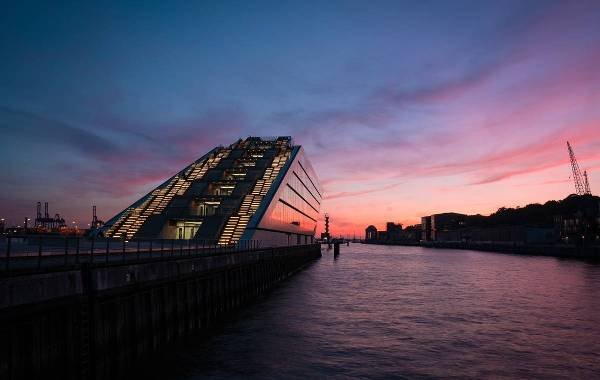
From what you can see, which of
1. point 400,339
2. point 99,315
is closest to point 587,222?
point 400,339

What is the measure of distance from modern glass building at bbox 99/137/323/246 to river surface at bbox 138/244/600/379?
18448mm

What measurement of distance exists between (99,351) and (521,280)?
56.3 metres

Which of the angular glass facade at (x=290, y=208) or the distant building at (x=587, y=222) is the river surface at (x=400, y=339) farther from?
the distant building at (x=587, y=222)

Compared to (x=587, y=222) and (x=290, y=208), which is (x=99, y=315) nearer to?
(x=290, y=208)

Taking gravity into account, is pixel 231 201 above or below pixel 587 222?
above

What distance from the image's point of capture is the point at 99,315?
1625cm

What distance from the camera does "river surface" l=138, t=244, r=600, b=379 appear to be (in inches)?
808

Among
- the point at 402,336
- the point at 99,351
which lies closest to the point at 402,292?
the point at 402,336

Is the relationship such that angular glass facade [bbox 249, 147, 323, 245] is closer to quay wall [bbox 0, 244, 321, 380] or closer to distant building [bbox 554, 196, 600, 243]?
quay wall [bbox 0, 244, 321, 380]

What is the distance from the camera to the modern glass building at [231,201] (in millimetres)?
59844

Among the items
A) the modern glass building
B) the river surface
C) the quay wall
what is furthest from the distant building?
the quay wall

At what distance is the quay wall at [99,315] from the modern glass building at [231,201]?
28.8 m

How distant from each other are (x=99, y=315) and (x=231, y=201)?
2028 inches

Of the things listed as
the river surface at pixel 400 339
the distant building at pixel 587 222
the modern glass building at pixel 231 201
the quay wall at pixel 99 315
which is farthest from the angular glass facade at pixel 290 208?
the distant building at pixel 587 222
